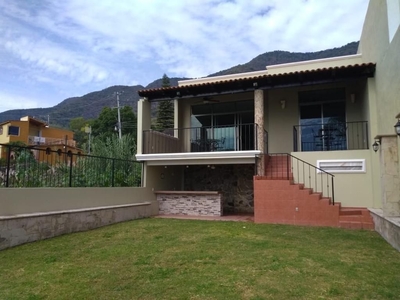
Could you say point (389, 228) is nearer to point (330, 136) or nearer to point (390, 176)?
point (390, 176)

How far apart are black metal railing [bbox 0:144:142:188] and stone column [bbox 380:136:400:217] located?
7.81 metres

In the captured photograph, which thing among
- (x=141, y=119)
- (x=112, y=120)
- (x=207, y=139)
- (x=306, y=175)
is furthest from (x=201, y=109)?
(x=112, y=120)

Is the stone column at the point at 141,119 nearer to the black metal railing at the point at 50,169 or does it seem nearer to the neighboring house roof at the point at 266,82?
the neighboring house roof at the point at 266,82

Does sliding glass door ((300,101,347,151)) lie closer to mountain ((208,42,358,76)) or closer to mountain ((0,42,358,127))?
mountain ((208,42,358,76))

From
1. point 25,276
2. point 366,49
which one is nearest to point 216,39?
point 366,49

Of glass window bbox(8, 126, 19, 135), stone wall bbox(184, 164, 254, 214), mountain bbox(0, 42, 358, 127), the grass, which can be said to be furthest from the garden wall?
mountain bbox(0, 42, 358, 127)

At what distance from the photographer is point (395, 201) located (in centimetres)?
683

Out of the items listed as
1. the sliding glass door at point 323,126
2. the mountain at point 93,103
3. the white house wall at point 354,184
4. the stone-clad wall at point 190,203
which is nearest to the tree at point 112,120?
the mountain at point 93,103

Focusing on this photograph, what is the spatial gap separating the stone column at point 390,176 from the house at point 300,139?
0.02m

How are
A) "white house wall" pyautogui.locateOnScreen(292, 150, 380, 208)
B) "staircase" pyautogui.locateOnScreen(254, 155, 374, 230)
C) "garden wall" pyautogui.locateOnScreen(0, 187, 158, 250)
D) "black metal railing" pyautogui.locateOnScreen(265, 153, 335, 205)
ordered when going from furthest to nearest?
1. "black metal railing" pyautogui.locateOnScreen(265, 153, 335, 205)
2. "white house wall" pyautogui.locateOnScreen(292, 150, 380, 208)
3. "staircase" pyautogui.locateOnScreen(254, 155, 374, 230)
4. "garden wall" pyautogui.locateOnScreen(0, 187, 158, 250)

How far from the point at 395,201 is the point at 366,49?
6291 millimetres

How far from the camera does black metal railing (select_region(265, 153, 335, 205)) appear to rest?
9.87 m

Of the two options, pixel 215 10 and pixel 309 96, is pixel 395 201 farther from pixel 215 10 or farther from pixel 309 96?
pixel 215 10

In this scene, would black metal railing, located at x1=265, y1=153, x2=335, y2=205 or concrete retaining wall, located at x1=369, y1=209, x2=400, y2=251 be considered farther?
black metal railing, located at x1=265, y1=153, x2=335, y2=205
